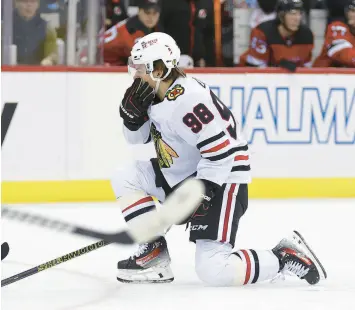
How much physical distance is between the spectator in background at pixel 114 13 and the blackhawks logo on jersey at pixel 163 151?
8.77 feet

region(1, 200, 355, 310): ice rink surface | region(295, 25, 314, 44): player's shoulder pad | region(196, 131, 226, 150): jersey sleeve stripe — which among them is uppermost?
region(295, 25, 314, 44): player's shoulder pad

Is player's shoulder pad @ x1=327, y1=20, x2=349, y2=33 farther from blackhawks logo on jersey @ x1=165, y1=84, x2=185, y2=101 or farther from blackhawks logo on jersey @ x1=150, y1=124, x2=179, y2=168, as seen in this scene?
blackhawks logo on jersey @ x1=165, y1=84, x2=185, y2=101

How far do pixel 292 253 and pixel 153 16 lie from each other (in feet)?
9.26

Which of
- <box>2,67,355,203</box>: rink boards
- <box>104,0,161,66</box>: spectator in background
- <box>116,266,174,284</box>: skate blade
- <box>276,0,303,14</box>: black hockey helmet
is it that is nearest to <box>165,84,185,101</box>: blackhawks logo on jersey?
<box>116,266,174,284</box>: skate blade

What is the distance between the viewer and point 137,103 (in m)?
3.57

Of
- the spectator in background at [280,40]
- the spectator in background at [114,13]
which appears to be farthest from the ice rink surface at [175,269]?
the spectator in background at [114,13]

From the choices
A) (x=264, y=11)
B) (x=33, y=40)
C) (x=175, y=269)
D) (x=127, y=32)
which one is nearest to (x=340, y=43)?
(x=264, y=11)

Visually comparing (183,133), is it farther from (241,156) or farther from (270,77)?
(270,77)

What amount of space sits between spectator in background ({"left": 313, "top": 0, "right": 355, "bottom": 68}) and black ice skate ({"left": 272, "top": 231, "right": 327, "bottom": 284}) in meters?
2.84

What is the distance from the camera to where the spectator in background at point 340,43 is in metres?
6.26

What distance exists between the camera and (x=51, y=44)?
5.77 m

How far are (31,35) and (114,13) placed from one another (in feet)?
2.37

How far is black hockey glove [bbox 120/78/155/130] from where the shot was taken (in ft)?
11.6

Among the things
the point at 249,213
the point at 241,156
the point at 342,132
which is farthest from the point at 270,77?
the point at 241,156
